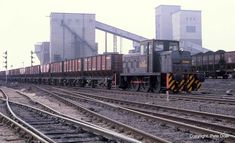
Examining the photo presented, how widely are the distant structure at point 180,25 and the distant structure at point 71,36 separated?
20.9 m

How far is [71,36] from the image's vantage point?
8412cm

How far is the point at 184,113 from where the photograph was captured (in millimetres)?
13172

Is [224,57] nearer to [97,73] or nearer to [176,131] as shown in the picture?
[97,73]

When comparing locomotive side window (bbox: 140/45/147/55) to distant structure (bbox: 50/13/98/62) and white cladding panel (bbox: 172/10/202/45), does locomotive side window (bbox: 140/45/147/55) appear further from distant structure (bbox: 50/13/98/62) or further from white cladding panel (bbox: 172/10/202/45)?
white cladding panel (bbox: 172/10/202/45)

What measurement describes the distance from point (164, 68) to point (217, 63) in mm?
23824

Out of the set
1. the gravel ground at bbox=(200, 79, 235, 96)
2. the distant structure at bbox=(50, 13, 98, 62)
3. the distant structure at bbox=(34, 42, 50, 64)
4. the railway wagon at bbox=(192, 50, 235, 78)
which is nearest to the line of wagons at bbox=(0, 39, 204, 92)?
the gravel ground at bbox=(200, 79, 235, 96)

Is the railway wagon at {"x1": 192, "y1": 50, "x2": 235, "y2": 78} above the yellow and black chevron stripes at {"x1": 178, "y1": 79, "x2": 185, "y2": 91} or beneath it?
above

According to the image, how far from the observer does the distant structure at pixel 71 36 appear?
82688mm

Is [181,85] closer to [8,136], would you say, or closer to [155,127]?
[155,127]

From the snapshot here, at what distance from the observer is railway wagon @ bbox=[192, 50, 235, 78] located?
4362 cm

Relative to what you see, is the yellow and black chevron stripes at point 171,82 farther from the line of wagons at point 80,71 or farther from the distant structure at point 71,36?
the distant structure at point 71,36

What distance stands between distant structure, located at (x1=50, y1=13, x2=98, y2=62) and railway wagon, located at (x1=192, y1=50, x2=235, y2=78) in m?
37.9

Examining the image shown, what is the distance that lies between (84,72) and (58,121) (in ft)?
87.3

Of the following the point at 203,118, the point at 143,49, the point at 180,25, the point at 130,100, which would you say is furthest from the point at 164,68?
the point at 180,25
